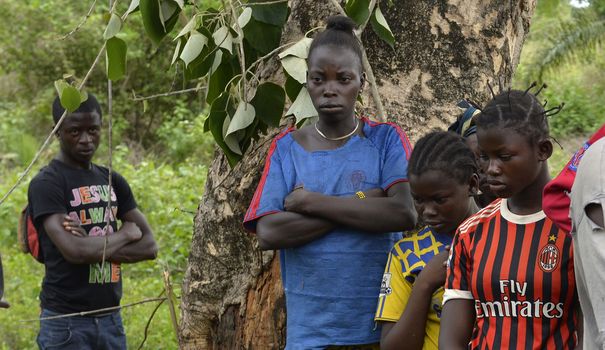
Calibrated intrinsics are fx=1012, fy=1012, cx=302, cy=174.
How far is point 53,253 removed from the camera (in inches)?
186

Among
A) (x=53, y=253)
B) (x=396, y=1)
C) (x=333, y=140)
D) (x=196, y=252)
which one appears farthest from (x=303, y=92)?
(x=53, y=253)

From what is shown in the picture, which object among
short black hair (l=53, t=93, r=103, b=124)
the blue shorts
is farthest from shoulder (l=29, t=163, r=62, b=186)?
the blue shorts

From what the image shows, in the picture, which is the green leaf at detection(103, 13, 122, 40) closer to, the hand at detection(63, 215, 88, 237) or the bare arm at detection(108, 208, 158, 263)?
the hand at detection(63, 215, 88, 237)

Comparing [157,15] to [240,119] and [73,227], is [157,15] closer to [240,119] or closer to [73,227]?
[240,119]

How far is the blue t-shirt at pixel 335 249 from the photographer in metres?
3.17

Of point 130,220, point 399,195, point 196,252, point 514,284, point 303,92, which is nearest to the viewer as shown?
point 514,284

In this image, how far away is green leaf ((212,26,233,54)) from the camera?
361 cm

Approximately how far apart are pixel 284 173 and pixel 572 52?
436 inches

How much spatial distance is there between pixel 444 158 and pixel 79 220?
2304 millimetres

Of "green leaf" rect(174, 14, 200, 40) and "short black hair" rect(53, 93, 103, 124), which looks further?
"short black hair" rect(53, 93, 103, 124)

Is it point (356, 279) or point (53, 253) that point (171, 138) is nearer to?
point (53, 253)

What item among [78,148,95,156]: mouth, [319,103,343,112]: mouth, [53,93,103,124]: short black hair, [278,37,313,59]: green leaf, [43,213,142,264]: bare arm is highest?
[53,93,103,124]: short black hair

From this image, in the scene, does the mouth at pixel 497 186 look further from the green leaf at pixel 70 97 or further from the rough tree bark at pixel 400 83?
the green leaf at pixel 70 97

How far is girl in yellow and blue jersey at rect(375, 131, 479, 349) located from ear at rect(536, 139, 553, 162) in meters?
0.35
